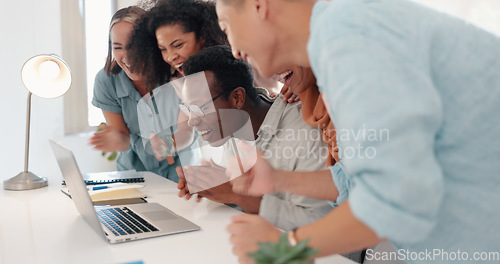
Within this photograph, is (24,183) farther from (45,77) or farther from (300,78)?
Result: (300,78)

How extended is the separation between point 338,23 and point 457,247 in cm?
41

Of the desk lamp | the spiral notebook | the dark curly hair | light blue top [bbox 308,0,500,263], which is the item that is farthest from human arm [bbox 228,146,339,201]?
the desk lamp

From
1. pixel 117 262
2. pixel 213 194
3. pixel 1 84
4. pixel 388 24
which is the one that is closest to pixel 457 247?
pixel 388 24

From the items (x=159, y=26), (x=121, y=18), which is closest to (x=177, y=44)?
(x=159, y=26)

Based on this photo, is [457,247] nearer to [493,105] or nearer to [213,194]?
[493,105]

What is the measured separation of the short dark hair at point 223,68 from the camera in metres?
1.80

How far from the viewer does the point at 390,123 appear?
513 mm

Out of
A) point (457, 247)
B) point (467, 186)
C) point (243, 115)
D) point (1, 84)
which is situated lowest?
point (1, 84)

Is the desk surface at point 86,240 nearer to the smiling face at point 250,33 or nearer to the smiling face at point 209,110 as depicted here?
the smiling face at point 209,110

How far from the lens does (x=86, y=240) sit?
3.68 ft

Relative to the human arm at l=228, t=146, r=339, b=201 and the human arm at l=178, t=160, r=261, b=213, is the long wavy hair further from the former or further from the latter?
the human arm at l=228, t=146, r=339, b=201

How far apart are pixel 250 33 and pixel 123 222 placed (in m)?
0.73

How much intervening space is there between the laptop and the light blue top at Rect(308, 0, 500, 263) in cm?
69

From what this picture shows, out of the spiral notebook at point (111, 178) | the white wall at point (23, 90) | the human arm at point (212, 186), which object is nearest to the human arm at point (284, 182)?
the human arm at point (212, 186)
